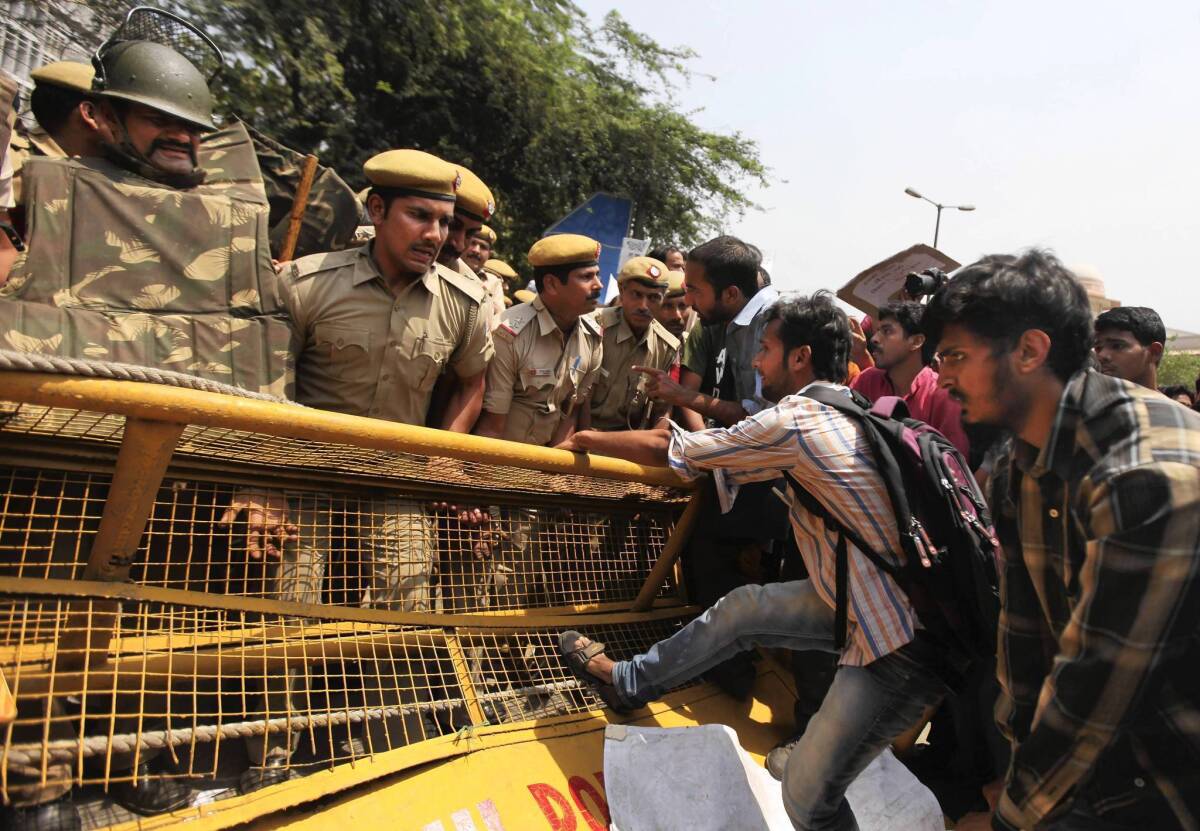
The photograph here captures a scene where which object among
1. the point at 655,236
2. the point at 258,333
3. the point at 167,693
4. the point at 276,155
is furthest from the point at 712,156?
the point at 167,693

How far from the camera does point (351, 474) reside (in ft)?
7.20

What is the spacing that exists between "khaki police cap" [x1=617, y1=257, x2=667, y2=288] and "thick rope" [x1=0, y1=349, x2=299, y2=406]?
284 centimetres

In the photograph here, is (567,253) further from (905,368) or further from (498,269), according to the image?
(498,269)

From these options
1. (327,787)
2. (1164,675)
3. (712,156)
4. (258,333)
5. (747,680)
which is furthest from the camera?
(712,156)

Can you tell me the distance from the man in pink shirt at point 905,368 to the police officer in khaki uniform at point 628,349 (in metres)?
1.25

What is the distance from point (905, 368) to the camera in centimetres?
412

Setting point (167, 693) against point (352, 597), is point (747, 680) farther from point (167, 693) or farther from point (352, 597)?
point (167, 693)

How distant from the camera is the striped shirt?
2131 mm

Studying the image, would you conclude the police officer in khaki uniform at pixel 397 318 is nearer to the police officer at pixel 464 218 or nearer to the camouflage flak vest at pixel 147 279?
the camouflage flak vest at pixel 147 279

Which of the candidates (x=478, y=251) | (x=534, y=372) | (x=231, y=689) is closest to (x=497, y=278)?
(x=478, y=251)

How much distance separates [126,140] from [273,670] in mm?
1711

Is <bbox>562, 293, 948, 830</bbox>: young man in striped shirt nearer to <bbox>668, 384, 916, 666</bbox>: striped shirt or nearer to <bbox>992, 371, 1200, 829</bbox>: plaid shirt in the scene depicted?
<bbox>668, 384, 916, 666</bbox>: striped shirt

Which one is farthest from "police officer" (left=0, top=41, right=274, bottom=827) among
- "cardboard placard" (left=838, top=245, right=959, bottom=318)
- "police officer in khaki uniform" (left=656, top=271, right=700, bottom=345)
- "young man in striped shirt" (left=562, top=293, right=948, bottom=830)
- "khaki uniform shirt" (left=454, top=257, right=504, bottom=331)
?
"cardboard placard" (left=838, top=245, right=959, bottom=318)

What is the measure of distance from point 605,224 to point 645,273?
6099 millimetres
